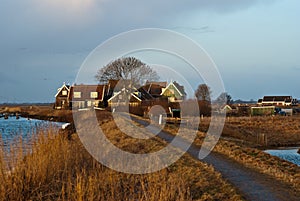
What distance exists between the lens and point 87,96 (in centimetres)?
7450

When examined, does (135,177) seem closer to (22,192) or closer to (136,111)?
(22,192)

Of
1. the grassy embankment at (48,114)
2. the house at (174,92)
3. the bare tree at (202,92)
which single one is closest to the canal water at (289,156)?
the grassy embankment at (48,114)

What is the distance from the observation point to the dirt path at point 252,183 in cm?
956

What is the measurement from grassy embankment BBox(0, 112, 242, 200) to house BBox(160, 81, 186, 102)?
43.4m

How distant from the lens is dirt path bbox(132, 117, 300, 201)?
31.4ft

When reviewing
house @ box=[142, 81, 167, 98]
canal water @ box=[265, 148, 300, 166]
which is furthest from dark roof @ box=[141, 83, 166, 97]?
canal water @ box=[265, 148, 300, 166]

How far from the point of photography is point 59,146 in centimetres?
1262

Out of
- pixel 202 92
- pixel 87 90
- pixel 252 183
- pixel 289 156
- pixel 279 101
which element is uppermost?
pixel 87 90

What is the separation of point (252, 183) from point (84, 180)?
454cm

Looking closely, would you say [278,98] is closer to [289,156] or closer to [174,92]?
[174,92]

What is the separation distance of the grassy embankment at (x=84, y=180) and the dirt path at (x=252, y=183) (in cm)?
38

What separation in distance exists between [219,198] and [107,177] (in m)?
3.38

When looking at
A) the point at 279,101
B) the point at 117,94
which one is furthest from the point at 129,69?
the point at 279,101

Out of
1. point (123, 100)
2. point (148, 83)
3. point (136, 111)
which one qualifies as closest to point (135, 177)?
point (136, 111)
